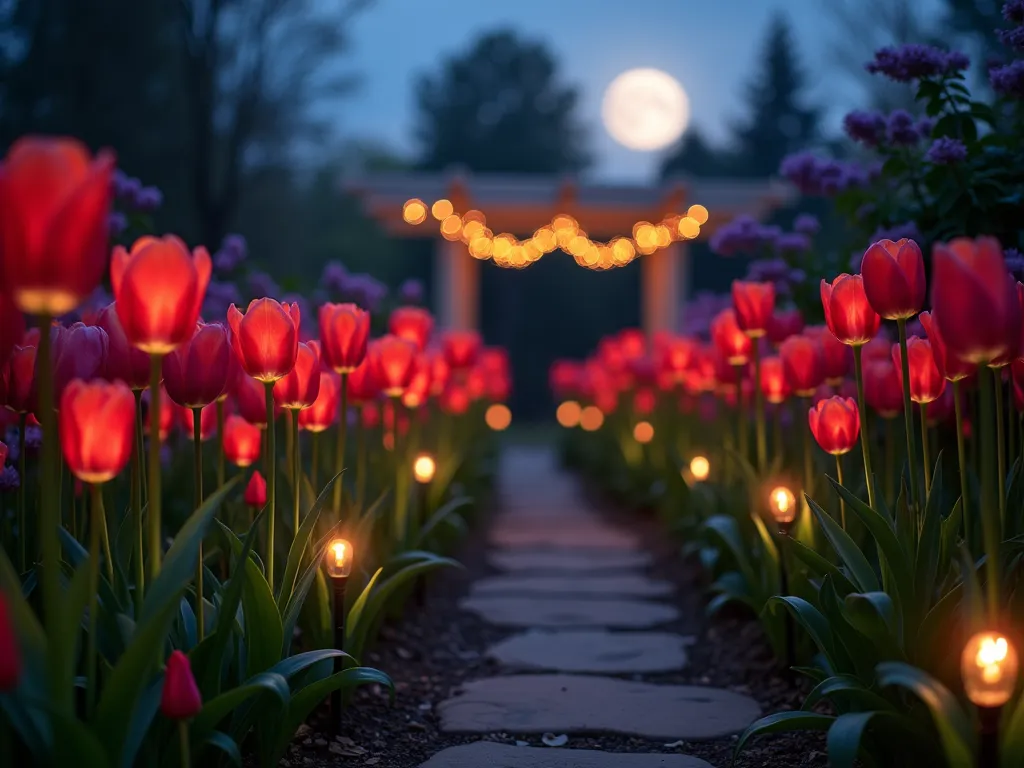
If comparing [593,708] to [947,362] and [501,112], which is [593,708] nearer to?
[947,362]

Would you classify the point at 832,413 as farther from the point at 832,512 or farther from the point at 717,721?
the point at 717,721

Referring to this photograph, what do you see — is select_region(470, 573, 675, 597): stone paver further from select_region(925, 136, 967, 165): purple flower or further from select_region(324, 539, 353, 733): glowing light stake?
select_region(925, 136, 967, 165): purple flower

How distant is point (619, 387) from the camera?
718 cm

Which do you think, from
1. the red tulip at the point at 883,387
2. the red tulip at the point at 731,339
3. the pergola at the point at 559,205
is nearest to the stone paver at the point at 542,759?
the red tulip at the point at 883,387

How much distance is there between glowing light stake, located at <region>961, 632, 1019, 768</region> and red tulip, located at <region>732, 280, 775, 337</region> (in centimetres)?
148

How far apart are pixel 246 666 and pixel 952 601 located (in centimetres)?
119

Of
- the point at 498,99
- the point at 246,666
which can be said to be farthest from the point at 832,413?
the point at 498,99

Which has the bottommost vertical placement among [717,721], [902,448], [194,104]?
[717,721]

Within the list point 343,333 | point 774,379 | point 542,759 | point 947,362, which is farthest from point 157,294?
point 774,379

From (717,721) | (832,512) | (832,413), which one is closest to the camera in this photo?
(832,413)

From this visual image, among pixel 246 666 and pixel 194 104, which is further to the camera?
pixel 194 104

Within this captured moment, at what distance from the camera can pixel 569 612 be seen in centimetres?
346

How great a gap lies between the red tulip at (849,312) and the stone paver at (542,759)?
0.91 m

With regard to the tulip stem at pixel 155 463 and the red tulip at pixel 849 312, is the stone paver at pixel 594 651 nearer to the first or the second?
the red tulip at pixel 849 312
